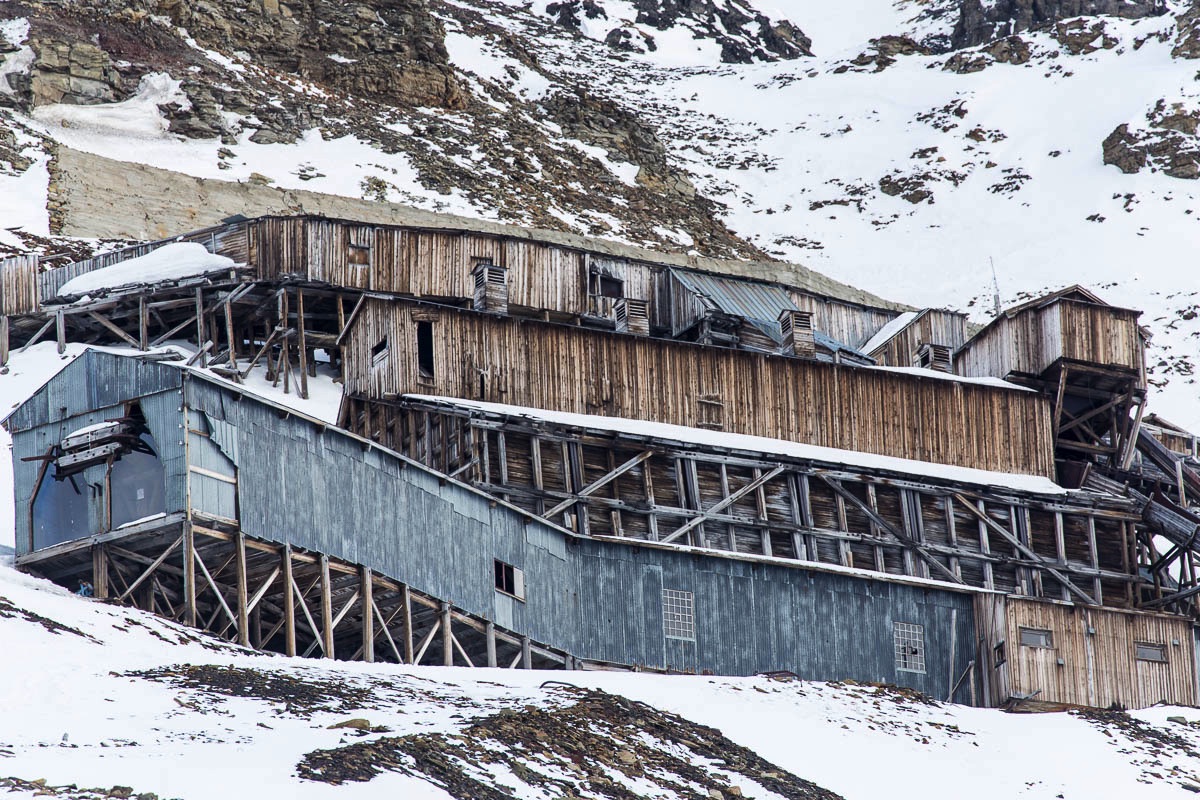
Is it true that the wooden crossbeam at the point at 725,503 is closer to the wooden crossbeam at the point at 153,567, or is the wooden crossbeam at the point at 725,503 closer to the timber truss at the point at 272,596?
the timber truss at the point at 272,596

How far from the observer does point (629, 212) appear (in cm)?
9025

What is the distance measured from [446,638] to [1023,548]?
668 inches

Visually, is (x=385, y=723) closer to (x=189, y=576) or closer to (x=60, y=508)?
(x=189, y=576)

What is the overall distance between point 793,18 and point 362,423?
115m

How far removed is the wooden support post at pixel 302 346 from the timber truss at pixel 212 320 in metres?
0.05

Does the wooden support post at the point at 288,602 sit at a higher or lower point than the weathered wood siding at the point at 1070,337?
lower

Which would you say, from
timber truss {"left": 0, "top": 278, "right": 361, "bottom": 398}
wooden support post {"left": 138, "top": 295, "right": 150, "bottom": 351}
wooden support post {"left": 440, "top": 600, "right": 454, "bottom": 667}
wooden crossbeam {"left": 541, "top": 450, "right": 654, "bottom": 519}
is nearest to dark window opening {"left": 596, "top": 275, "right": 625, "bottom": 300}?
timber truss {"left": 0, "top": 278, "right": 361, "bottom": 398}

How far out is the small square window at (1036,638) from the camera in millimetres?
42219

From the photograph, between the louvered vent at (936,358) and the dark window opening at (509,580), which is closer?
the dark window opening at (509,580)

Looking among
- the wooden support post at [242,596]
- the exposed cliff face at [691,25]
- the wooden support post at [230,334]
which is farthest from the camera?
the exposed cliff face at [691,25]

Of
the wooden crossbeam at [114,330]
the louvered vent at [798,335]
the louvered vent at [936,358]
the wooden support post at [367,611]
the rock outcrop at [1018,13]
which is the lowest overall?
the wooden support post at [367,611]

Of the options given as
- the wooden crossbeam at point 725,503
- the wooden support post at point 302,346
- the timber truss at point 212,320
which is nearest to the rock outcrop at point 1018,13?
the timber truss at point 212,320

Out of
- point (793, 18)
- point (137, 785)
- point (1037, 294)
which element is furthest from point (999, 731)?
point (793, 18)

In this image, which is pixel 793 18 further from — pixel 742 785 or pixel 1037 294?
pixel 742 785
